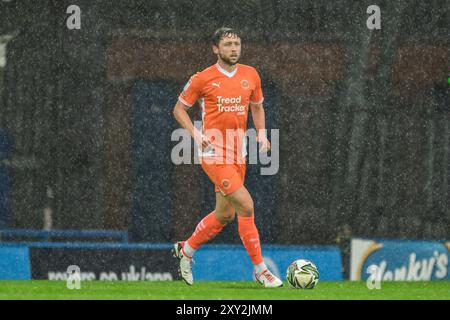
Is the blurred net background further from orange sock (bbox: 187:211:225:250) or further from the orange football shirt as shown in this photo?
the orange football shirt

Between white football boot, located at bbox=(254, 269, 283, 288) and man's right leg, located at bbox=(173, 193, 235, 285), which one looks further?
man's right leg, located at bbox=(173, 193, 235, 285)

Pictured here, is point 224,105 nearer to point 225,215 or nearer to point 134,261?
Result: point 225,215

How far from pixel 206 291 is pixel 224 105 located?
155 centimetres

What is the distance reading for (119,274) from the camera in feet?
48.1

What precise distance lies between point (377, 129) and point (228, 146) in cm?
548

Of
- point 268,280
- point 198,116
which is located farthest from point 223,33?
point 198,116

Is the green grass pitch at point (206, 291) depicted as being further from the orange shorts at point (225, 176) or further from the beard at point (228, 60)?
the beard at point (228, 60)

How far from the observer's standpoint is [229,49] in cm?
1241

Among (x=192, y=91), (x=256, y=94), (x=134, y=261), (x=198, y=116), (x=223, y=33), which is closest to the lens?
(x=223, y=33)

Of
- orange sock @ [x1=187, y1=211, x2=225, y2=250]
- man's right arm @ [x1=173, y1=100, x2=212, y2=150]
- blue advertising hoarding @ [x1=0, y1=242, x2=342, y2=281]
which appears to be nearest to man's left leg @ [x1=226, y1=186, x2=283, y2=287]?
orange sock @ [x1=187, y1=211, x2=225, y2=250]

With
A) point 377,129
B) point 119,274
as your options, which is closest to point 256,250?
point 119,274

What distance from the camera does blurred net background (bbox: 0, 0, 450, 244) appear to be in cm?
1738

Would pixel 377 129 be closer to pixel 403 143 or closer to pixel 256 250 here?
pixel 403 143

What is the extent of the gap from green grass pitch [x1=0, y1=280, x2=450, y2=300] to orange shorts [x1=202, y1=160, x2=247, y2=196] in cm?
84
